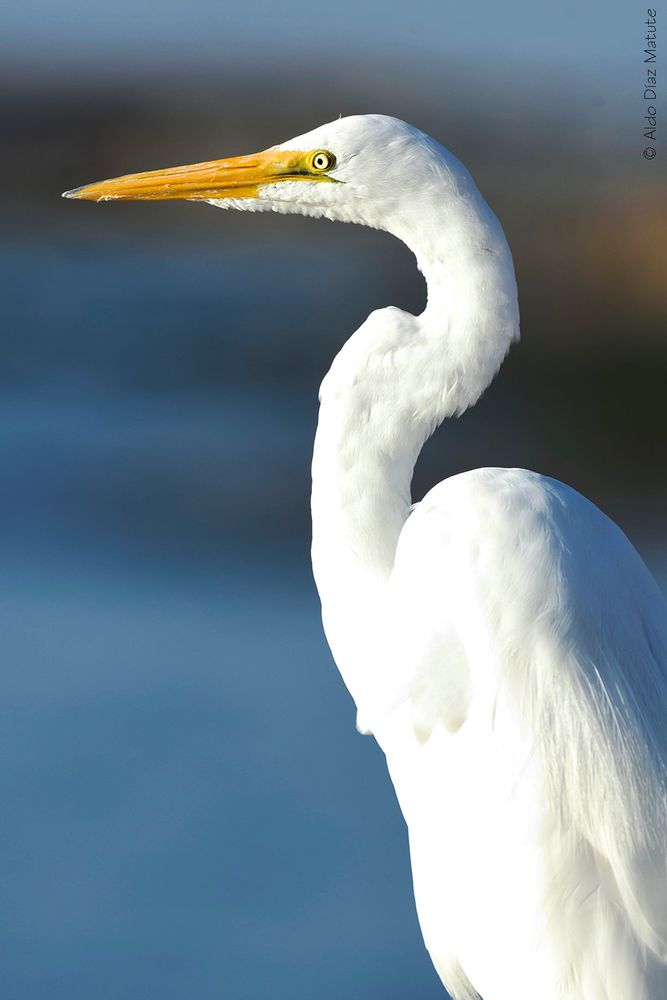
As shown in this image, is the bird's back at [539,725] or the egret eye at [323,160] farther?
the egret eye at [323,160]

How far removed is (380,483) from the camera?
155 centimetres

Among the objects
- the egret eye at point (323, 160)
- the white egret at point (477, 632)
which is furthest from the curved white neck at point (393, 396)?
the egret eye at point (323, 160)

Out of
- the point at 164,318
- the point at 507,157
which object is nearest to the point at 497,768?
the point at 164,318

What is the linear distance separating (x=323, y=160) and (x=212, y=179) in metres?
0.18

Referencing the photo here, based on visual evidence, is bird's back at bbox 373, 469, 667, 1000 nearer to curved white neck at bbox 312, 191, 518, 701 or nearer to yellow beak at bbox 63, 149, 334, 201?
curved white neck at bbox 312, 191, 518, 701

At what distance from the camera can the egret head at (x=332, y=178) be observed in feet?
4.91

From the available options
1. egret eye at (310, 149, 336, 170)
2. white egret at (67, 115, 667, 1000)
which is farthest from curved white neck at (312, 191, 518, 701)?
egret eye at (310, 149, 336, 170)

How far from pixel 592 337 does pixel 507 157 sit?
2.22 metres

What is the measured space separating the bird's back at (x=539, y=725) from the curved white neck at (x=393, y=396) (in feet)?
0.29

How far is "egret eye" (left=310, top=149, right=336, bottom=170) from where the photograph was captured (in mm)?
1552

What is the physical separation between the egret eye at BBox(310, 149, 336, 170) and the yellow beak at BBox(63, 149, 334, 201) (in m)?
0.02

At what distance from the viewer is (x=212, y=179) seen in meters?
1.67

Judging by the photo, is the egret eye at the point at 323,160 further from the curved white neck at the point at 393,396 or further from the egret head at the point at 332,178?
the curved white neck at the point at 393,396

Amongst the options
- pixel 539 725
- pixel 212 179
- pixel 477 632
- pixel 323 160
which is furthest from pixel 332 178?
pixel 539 725
